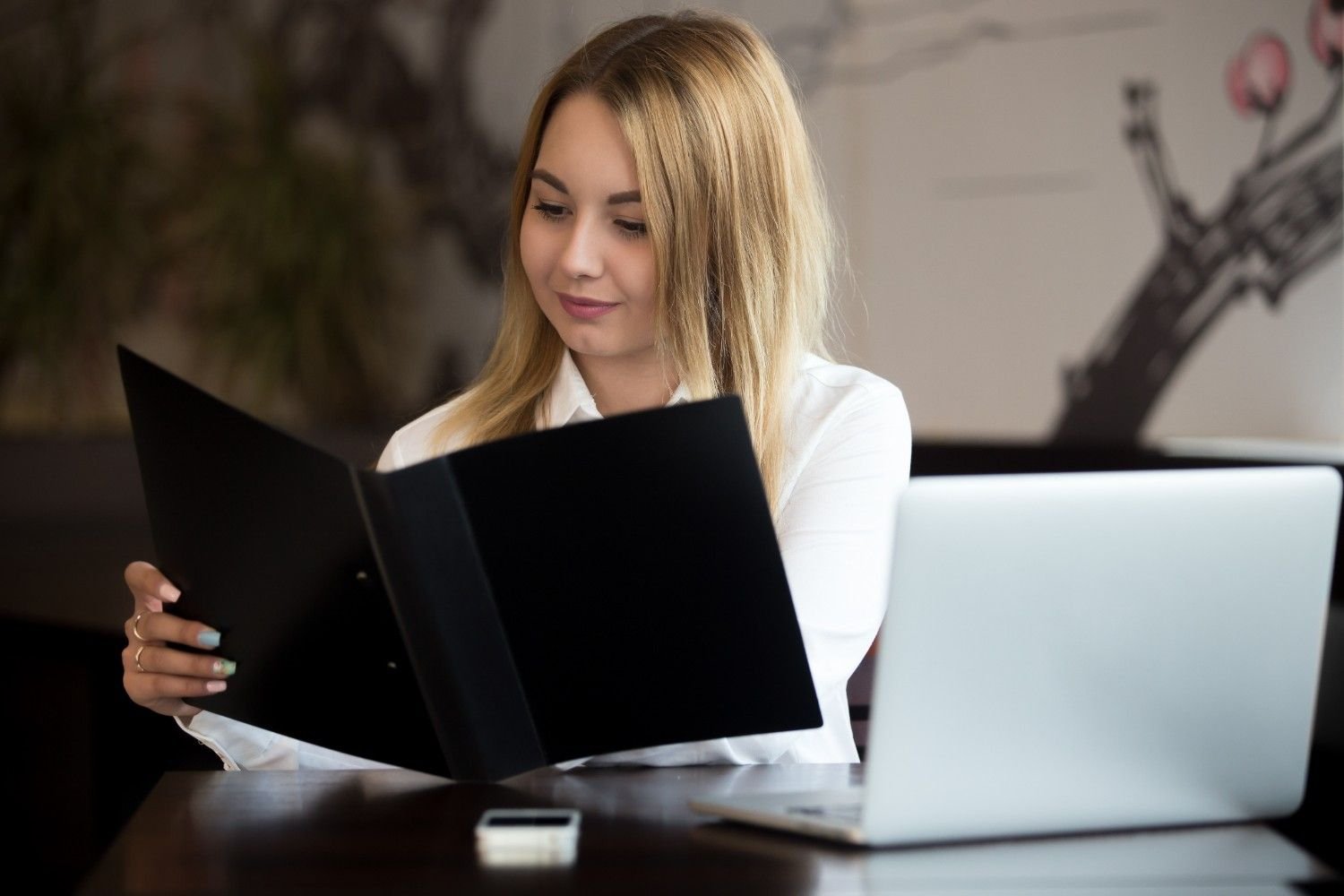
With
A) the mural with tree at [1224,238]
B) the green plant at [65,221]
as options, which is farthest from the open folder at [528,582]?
the green plant at [65,221]

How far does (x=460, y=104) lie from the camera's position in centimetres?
458

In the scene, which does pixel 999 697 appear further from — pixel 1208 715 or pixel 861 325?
pixel 861 325

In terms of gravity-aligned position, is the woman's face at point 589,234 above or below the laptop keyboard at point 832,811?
above

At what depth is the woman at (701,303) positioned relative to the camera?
1.66 m

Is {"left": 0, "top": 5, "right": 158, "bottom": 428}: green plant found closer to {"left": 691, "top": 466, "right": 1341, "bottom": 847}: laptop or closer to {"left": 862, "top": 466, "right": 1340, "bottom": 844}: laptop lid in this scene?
{"left": 691, "top": 466, "right": 1341, "bottom": 847}: laptop

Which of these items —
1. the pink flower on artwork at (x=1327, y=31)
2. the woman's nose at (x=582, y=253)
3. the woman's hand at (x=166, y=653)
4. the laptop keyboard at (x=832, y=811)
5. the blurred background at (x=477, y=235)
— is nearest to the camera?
the laptop keyboard at (x=832, y=811)

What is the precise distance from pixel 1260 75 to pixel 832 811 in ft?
8.23

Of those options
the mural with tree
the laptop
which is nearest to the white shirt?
the laptop

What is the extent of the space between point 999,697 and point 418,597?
0.47 meters

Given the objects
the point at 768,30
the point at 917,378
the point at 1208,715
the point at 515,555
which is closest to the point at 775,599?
the point at 515,555

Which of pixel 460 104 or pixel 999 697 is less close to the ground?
pixel 460 104

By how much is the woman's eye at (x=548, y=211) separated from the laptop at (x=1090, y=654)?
826 millimetres

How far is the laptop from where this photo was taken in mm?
1023

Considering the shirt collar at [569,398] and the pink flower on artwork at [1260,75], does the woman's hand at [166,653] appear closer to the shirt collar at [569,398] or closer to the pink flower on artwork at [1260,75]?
the shirt collar at [569,398]
